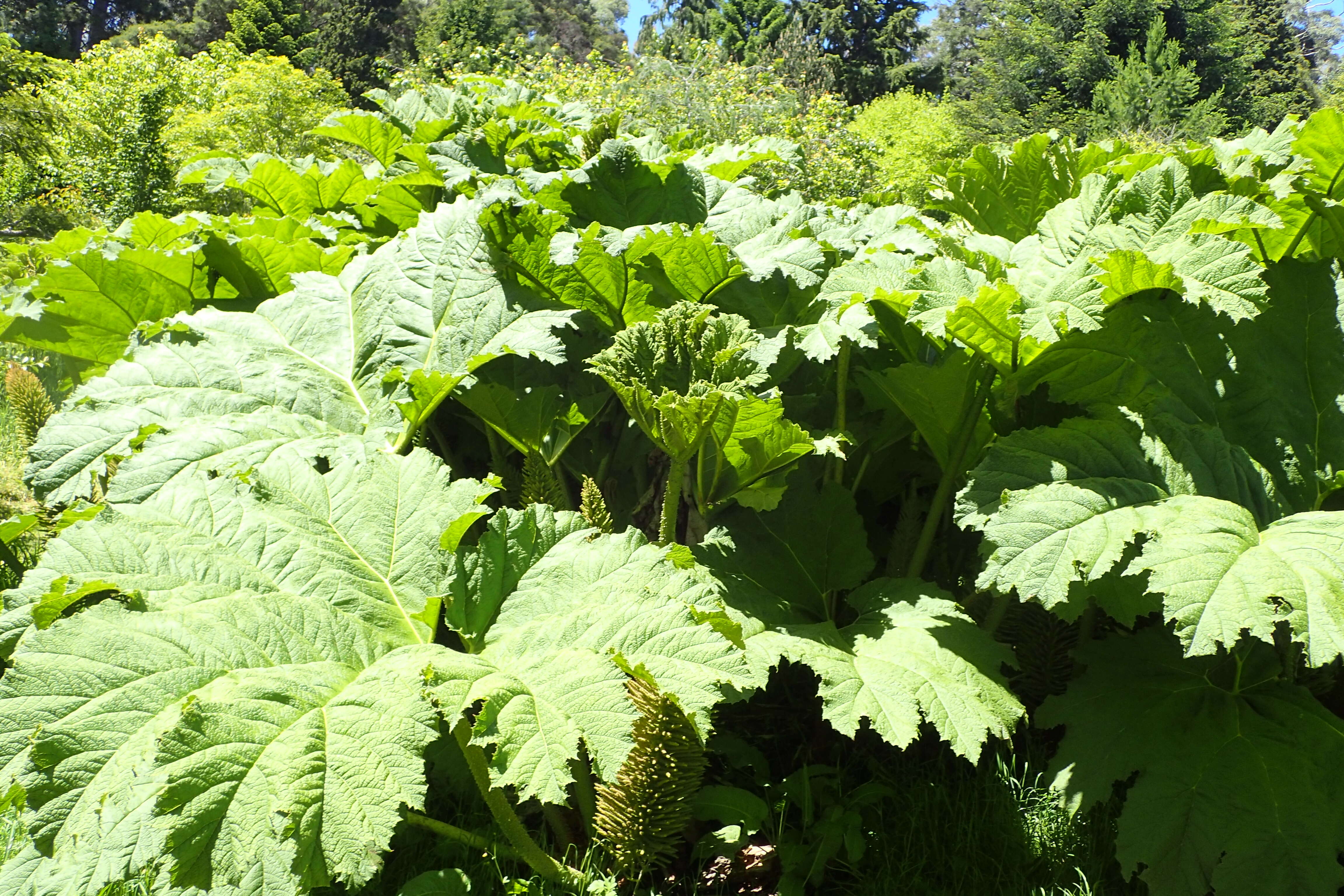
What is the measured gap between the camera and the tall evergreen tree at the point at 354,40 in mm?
35062

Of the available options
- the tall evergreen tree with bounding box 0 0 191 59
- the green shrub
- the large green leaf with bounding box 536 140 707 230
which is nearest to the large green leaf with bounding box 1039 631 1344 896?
the large green leaf with bounding box 536 140 707 230

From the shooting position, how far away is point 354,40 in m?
37.7

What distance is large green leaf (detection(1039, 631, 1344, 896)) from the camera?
1.75 m

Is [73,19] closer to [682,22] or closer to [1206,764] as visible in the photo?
[682,22]

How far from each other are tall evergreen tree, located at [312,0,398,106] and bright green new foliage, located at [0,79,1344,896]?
116 ft

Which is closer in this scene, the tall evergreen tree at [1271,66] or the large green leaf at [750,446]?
the large green leaf at [750,446]

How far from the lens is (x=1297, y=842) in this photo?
5.73ft

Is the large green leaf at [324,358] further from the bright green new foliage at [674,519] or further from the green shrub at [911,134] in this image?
the green shrub at [911,134]

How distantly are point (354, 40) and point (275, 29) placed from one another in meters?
4.35

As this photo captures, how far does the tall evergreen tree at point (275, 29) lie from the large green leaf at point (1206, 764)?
1384 inches

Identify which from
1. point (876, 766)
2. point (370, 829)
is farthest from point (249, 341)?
point (876, 766)

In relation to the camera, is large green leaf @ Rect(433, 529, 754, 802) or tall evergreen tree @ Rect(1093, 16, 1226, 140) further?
tall evergreen tree @ Rect(1093, 16, 1226, 140)

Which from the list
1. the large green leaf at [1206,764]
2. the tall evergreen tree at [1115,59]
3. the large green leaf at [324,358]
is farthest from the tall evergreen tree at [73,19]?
the large green leaf at [1206,764]

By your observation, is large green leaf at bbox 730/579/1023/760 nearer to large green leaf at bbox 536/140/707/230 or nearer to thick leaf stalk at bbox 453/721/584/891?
thick leaf stalk at bbox 453/721/584/891
